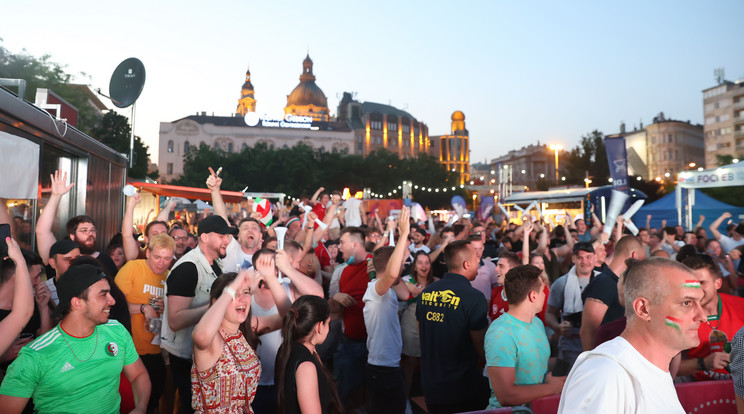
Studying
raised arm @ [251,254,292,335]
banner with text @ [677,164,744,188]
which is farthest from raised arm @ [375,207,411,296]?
banner with text @ [677,164,744,188]

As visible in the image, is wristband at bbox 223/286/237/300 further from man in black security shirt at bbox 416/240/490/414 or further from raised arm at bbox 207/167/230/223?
raised arm at bbox 207/167/230/223

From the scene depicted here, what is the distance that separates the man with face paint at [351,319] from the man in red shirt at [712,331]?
111 inches

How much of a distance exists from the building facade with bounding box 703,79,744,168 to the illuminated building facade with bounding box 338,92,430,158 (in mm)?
55043

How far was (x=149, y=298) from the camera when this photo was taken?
4641mm

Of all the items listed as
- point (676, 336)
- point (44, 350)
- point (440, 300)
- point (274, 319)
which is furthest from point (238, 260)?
point (676, 336)

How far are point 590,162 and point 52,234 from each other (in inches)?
2572

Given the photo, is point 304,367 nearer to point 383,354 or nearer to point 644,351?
point 644,351

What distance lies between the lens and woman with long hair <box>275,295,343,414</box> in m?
2.93

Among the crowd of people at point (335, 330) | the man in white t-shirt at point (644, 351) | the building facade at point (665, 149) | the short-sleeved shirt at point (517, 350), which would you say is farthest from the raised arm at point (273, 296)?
the building facade at point (665, 149)

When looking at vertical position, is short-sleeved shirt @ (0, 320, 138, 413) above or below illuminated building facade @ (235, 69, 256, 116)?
below

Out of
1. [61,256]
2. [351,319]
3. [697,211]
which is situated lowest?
[351,319]

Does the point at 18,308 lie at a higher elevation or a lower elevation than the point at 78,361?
higher

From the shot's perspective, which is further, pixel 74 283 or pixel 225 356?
pixel 225 356

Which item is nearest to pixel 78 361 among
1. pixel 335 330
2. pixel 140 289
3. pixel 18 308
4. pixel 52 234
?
pixel 18 308
